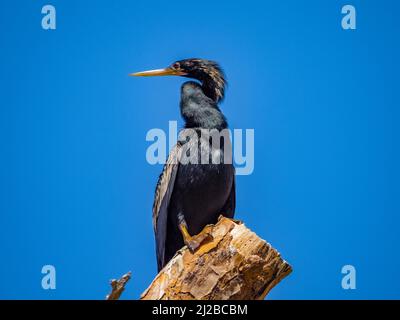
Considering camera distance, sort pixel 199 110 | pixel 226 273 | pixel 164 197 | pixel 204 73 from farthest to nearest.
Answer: pixel 204 73 < pixel 199 110 < pixel 164 197 < pixel 226 273

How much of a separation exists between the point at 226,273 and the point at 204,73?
4355 millimetres

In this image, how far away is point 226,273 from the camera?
618cm

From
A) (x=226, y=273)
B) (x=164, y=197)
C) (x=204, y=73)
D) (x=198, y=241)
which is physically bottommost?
(x=226, y=273)

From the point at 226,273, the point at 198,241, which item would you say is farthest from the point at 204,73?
the point at 226,273

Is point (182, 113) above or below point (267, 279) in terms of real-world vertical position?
above

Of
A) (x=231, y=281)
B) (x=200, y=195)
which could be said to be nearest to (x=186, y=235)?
(x=200, y=195)

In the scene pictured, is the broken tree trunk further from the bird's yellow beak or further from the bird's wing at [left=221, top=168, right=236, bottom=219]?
the bird's yellow beak

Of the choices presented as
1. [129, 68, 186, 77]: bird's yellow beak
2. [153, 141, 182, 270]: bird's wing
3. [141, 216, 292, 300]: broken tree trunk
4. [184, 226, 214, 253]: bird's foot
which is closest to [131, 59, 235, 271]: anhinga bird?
[153, 141, 182, 270]: bird's wing

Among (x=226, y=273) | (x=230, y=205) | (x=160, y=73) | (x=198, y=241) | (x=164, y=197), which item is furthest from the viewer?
(x=160, y=73)

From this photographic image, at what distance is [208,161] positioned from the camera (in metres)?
8.51

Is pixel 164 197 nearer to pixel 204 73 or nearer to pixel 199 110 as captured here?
pixel 199 110

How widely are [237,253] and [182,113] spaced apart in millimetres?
3372
